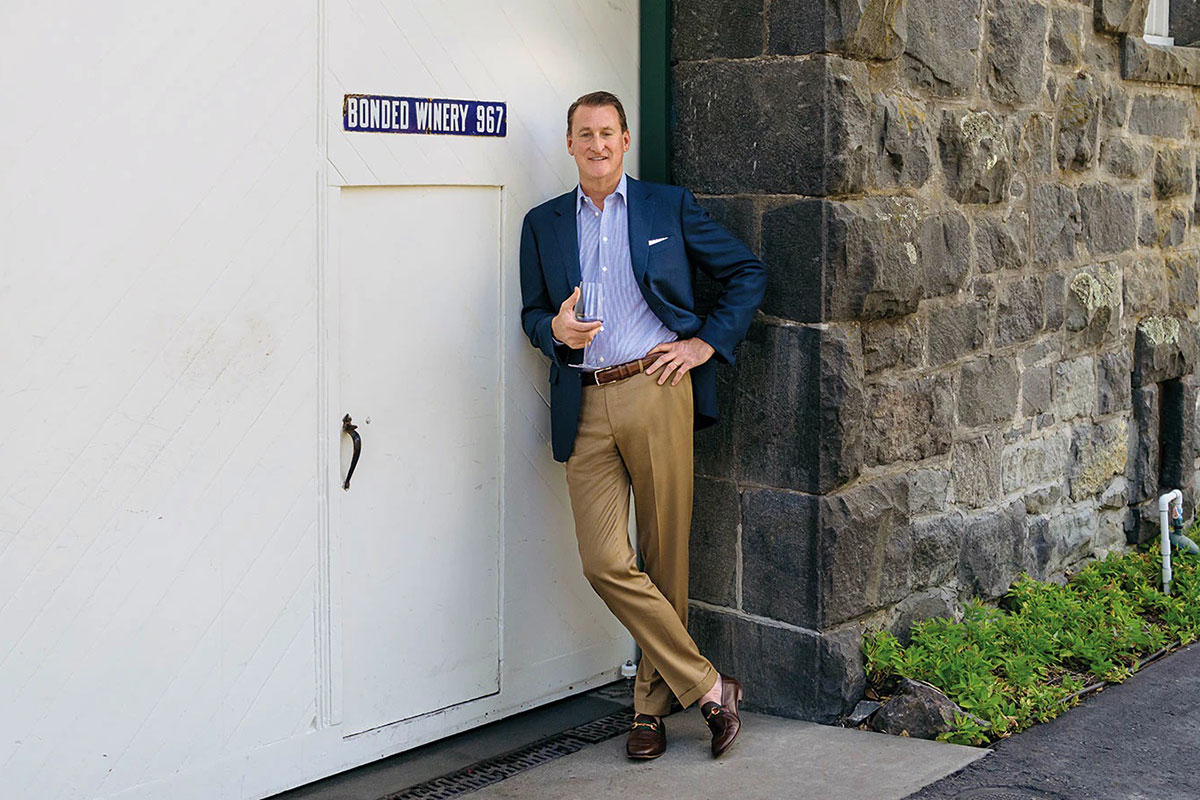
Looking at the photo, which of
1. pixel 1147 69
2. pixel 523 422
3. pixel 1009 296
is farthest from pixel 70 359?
pixel 1147 69

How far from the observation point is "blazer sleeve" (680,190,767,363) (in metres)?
4.56

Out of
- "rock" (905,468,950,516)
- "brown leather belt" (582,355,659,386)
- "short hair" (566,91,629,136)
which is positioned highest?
"short hair" (566,91,629,136)

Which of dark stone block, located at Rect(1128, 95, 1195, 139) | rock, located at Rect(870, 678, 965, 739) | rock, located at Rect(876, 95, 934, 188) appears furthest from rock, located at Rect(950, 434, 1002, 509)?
dark stone block, located at Rect(1128, 95, 1195, 139)

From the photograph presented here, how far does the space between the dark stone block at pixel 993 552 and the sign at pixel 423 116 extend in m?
2.27

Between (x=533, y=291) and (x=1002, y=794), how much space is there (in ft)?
6.54

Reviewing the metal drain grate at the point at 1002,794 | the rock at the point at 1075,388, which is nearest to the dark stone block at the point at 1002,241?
the rock at the point at 1075,388

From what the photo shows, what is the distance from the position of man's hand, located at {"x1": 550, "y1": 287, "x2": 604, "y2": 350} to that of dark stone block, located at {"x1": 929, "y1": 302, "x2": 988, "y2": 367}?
143cm

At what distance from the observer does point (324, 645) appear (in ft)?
13.9

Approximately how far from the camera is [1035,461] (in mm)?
5797

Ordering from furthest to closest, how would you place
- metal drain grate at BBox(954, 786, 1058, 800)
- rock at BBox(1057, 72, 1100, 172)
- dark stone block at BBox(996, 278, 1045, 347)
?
1. rock at BBox(1057, 72, 1100, 172)
2. dark stone block at BBox(996, 278, 1045, 347)
3. metal drain grate at BBox(954, 786, 1058, 800)

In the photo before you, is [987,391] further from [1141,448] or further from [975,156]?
[1141,448]

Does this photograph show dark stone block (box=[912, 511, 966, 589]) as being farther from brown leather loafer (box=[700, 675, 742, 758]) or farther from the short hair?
the short hair

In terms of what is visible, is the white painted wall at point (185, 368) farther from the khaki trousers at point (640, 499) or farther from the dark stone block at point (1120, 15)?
the dark stone block at point (1120, 15)

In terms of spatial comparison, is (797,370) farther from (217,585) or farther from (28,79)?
(28,79)
